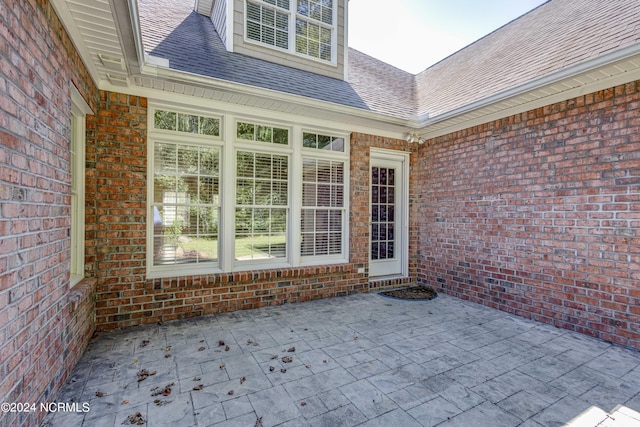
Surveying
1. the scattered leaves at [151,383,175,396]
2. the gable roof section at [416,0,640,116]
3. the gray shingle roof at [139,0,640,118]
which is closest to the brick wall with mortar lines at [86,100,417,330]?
the gray shingle roof at [139,0,640,118]

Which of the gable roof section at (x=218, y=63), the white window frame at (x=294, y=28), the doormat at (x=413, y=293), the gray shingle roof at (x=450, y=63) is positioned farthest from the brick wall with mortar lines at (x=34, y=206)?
the doormat at (x=413, y=293)

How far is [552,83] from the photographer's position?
3.26 meters

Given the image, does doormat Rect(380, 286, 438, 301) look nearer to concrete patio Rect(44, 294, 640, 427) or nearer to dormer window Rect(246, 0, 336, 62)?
concrete patio Rect(44, 294, 640, 427)

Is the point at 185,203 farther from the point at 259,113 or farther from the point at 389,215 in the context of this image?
the point at 389,215

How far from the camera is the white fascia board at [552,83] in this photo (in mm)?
2785

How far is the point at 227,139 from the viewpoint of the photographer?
3.95 m

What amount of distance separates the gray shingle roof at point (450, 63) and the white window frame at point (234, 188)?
59 cm

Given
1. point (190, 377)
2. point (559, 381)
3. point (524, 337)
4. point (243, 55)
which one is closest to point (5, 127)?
point (190, 377)

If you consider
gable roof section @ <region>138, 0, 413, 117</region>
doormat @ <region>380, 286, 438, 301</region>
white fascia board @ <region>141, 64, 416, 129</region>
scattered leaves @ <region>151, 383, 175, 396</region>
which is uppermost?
gable roof section @ <region>138, 0, 413, 117</region>

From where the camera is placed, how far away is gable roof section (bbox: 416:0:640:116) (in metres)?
3.40

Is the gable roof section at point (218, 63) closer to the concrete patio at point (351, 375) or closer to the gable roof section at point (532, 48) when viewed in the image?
the gable roof section at point (532, 48)

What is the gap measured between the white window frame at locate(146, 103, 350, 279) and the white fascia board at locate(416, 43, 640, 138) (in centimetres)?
184

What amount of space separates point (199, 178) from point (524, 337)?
4226 millimetres

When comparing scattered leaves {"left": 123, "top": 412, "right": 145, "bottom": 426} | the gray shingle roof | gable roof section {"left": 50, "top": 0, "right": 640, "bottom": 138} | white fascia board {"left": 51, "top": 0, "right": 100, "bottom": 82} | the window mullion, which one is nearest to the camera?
scattered leaves {"left": 123, "top": 412, "right": 145, "bottom": 426}
